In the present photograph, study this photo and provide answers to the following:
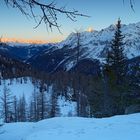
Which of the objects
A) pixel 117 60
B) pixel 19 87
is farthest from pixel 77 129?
pixel 19 87

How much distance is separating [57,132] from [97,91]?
19.8 m

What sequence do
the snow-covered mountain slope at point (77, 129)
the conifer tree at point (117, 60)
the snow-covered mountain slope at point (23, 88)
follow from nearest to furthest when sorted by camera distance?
the snow-covered mountain slope at point (77, 129)
the conifer tree at point (117, 60)
the snow-covered mountain slope at point (23, 88)

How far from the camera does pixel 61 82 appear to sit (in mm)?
151250

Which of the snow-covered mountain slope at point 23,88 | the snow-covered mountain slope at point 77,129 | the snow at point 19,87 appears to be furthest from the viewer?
the snow at point 19,87

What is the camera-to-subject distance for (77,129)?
14305 mm

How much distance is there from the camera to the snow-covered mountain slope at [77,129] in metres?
12.8

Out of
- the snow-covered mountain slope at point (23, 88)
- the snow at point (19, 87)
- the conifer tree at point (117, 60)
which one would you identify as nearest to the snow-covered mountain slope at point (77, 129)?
the conifer tree at point (117, 60)

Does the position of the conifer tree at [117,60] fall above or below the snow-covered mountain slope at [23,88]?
above

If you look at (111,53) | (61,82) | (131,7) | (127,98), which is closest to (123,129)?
(131,7)

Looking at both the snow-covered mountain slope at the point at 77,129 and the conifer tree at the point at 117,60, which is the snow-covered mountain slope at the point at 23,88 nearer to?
the conifer tree at the point at 117,60

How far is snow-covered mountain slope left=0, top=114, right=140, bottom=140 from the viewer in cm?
1276

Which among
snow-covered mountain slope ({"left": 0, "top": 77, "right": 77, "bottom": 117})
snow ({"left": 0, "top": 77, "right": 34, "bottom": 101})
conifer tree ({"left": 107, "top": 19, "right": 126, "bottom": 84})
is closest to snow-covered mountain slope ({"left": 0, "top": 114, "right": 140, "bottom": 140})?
conifer tree ({"left": 107, "top": 19, "right": 126, "bottom": 84})

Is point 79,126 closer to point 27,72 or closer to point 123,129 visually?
point 123,129

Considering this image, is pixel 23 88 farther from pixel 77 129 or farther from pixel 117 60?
pixel 77 129
